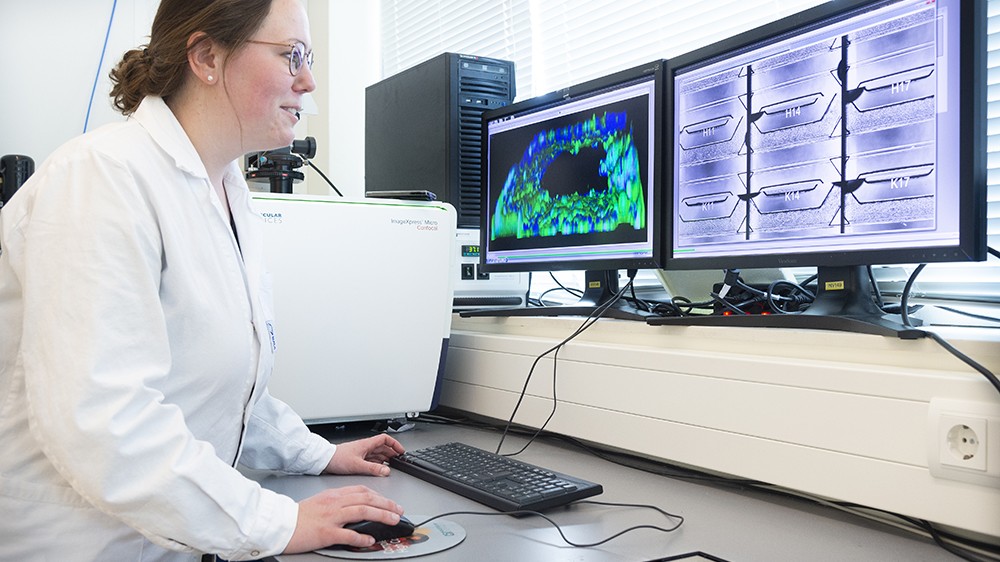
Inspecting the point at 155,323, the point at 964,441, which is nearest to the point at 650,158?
the point at 964,441

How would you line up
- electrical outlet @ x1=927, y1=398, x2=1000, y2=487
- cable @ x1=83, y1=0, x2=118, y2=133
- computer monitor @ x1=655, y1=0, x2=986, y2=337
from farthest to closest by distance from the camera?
cable @ x1=83, y1=0, x2=118, y2=133, computer monitor @ x1=655, y1=0, x2=986, y2=337, electrical outlet @ x1=927, y1=398, x2=1000, y2=487

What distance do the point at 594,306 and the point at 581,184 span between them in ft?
0.73

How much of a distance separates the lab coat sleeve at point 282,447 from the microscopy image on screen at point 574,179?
22.3 inches

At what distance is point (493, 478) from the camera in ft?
3.36

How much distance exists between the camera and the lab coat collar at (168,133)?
0.97m

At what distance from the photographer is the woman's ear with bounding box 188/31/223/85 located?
0.99m

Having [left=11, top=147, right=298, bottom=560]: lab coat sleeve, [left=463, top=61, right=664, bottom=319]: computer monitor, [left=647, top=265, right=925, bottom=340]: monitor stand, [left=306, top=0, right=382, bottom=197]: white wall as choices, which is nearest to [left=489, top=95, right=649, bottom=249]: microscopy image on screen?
[left=463, top=61, right=664, bottom=319]: computer monitor

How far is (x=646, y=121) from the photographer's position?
127 centimetres

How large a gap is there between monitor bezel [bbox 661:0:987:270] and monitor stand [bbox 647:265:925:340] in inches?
1.6

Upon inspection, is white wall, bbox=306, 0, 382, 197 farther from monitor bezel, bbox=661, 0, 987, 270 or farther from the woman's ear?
monitor bezel, bbox=661, 0, 987, 270

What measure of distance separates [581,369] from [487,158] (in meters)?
0.56

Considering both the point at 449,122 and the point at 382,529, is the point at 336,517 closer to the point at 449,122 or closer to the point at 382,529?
the point at 382,529

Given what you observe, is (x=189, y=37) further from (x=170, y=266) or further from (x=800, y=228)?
(x=800, y=228)

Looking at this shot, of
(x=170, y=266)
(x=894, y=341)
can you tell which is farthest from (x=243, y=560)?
(x=894, y=341)
